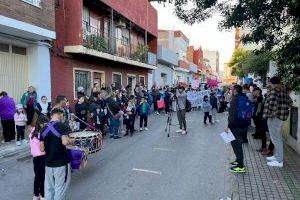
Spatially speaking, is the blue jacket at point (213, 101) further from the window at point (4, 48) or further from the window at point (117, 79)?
the window at point (4, 48)

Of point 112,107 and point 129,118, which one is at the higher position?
point 112,107

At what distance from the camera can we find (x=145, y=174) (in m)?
7.39

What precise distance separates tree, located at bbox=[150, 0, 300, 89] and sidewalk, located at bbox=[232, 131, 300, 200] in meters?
1.99

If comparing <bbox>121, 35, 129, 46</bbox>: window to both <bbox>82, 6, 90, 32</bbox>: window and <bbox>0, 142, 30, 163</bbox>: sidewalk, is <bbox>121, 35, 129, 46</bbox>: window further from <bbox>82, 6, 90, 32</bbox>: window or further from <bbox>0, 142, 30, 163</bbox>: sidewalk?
<bbox>0, 142, 30, 163</bbox>: sidewalk

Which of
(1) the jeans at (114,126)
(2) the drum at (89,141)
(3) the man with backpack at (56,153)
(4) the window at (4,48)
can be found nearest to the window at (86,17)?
(4) the window at (4,48)

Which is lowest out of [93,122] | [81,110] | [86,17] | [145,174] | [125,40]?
[145,174]

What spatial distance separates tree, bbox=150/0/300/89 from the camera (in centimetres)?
761

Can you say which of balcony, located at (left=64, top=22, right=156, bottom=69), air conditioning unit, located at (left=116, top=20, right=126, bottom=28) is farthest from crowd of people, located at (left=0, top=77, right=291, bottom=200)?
air conditioning unit, located at (left=116, top=20, right=126, bottom=28)

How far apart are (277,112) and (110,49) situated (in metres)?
13.2

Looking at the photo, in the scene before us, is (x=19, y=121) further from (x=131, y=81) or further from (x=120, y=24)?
(x=131, y=81)

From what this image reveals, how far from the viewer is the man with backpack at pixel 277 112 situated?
25.1 ft

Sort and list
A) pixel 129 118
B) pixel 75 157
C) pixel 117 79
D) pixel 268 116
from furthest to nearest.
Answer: pixel 117 79, pixel 129 118, pixel 268 116, pixel 75 157

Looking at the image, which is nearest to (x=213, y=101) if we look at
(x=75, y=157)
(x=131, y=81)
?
(x=131, y=81)

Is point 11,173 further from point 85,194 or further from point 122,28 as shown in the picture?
point 122,28
